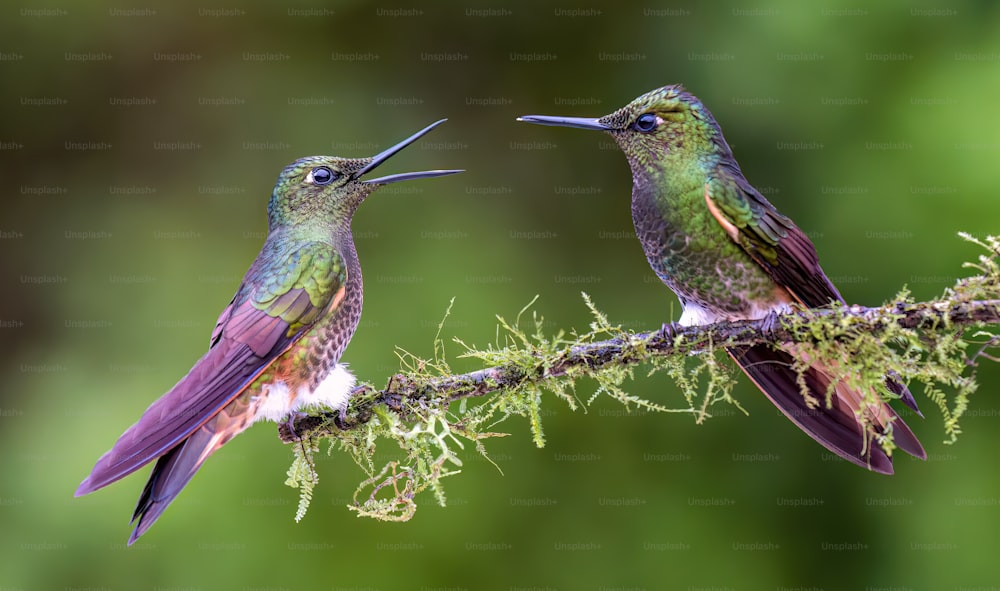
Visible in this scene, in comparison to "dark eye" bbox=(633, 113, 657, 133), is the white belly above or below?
below

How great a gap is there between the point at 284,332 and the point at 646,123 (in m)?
1.32

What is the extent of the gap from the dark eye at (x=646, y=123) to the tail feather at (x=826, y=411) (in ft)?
2.39

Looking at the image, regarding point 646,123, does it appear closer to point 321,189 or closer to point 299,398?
point 321,189

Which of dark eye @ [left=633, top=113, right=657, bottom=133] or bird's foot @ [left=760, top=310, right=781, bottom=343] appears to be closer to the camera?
bird's foot @ [left=760, top=310, right=781, bottom=343]

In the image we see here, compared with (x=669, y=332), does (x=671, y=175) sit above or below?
above

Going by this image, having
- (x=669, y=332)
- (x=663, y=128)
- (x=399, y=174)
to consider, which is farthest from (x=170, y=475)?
(x=663, y=128)

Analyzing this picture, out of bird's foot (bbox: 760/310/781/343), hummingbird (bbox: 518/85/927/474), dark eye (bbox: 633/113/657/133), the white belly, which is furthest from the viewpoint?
the white belly

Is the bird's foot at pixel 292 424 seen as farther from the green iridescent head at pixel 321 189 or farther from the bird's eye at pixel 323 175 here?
the bird's eye at pixel 323 175

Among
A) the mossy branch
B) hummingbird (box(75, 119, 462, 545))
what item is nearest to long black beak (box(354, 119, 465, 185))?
hummingbird (box(75, 119, 462, 545))

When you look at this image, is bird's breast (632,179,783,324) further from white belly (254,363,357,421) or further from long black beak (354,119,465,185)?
white belly (254,363,357,421)

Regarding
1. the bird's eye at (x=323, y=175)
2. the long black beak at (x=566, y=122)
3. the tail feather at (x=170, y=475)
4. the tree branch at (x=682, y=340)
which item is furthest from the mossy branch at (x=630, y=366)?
the bird's eye at (x=323, y=175)

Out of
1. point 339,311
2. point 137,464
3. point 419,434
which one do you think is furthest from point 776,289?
point 137,464

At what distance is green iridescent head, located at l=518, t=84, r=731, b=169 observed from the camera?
3.03 meters

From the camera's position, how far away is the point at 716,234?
9.81 feet
